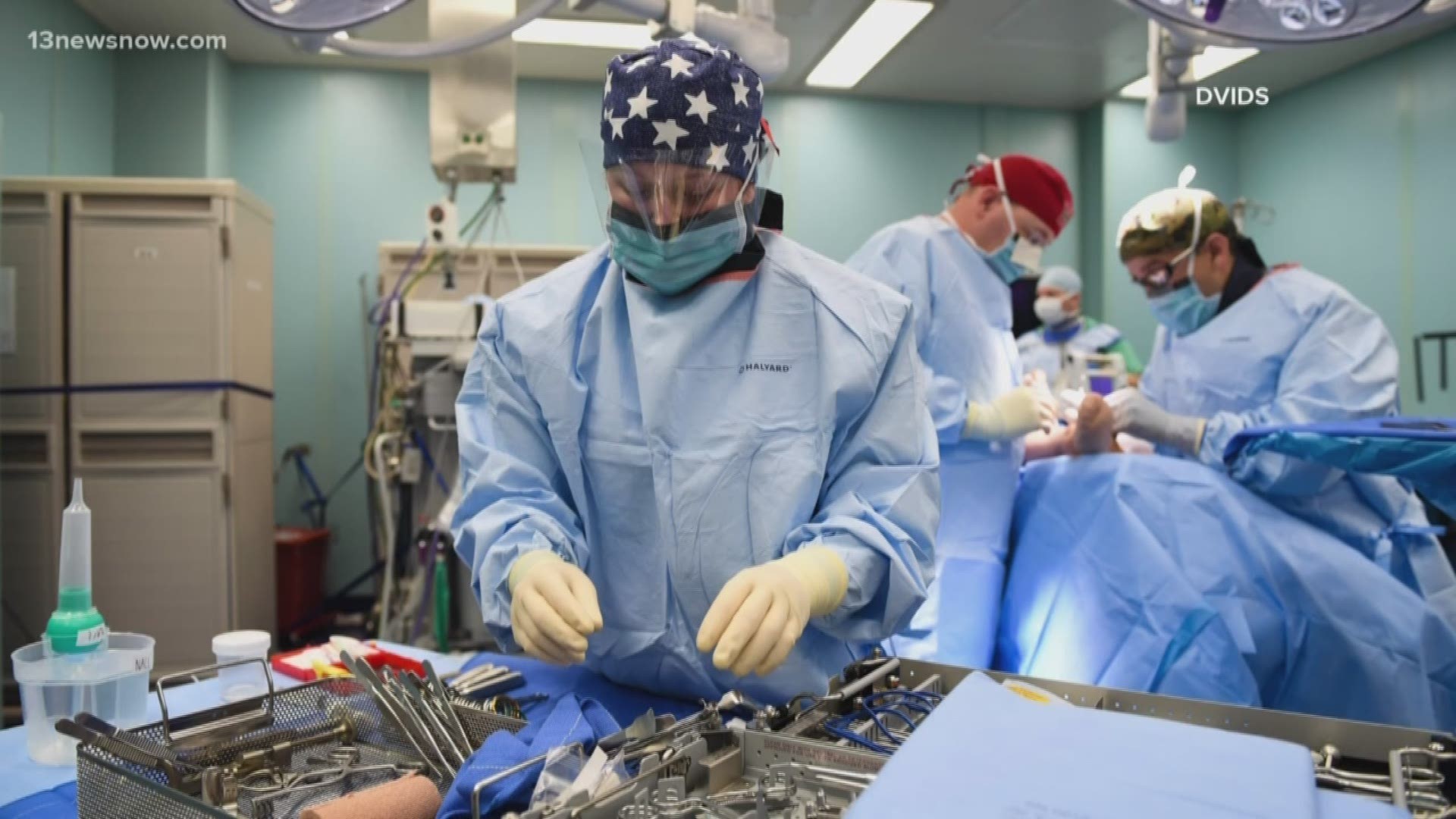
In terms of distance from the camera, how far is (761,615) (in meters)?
1.05

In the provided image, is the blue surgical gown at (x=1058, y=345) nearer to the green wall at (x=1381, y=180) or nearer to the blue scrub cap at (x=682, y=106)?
the green wall at (x=1381, y=180)

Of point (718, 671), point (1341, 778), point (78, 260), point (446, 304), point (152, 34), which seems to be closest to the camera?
point (1341, 778)

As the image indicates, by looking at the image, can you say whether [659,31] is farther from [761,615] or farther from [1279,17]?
[761,615]

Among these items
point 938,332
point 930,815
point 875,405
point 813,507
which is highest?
point 938,332

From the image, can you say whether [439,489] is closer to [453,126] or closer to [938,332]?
[453,126]

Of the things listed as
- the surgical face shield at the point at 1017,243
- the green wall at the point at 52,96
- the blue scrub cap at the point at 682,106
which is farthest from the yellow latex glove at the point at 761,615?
the green wall at the point at 52,96

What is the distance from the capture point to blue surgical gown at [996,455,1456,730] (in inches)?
82.2

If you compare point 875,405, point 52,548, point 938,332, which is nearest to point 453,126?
point 938,332

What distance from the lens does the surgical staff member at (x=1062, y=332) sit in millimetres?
5238

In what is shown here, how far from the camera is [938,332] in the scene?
2633mm

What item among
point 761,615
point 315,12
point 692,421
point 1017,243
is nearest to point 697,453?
point 692,421

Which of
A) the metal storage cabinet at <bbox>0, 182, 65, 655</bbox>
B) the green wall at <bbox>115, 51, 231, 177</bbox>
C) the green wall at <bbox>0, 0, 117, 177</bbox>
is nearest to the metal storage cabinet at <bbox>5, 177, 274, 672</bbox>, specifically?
the metal storage cabinet at <bbox>0, 182, 65, 655</bbox>

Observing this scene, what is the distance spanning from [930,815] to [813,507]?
64 cm

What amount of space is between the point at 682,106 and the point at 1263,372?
1.96 metres
